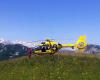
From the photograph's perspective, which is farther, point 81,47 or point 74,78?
point 81,47

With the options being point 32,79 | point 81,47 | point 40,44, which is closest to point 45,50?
point 40,44

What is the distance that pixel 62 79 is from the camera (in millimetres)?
39812

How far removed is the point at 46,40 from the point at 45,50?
2.72 m

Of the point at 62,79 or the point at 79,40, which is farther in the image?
the point at 79,40

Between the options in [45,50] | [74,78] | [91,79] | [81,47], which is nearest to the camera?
[91,79]

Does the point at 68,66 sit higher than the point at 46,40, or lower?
lower

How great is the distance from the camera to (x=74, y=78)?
136 ft

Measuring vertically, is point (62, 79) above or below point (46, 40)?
below

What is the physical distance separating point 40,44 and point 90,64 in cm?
2053

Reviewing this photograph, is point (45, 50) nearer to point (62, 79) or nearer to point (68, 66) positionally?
point (68, 66)

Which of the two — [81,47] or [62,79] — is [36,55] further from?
[62,79]

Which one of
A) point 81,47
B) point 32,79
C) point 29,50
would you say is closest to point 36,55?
point 29,50

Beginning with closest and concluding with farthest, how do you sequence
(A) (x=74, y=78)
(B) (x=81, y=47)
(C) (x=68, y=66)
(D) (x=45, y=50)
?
(A) (x=74, y=78) → (C) (x=68, y=66) → (D) (x=45, y=50) → (B) (x=81, y=47)

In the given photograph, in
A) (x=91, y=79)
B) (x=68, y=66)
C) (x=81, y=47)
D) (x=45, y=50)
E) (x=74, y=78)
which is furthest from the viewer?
(x=81, y=47)
